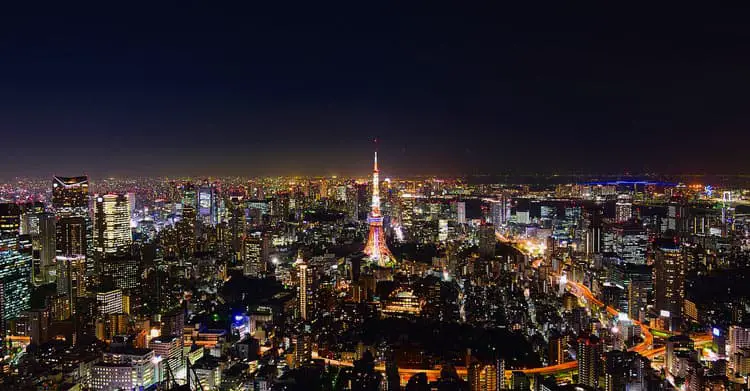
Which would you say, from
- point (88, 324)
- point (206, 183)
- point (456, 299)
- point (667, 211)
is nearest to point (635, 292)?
point (456, 299)

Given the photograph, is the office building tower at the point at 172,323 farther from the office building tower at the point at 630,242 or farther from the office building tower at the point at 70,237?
the office building tower at the point at 630,242

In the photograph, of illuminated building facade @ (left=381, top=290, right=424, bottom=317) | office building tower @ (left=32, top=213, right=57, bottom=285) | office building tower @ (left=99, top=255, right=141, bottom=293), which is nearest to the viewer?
illuminated building facade @ (left=381, top=290, right=424, bottom=317)

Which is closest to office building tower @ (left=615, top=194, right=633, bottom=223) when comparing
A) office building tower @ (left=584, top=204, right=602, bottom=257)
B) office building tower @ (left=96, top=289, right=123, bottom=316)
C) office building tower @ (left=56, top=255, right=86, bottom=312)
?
office building tower @ (left=584, top=204, right=602, bottom=257)

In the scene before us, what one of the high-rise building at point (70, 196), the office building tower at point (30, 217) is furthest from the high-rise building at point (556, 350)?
the high-rise building at point (70, 196)

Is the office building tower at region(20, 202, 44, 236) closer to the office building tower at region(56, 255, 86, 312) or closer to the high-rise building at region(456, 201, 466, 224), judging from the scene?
the office building tower at region(56, 255, 86, 312)

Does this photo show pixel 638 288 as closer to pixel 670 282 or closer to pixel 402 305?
pixel 670 282
